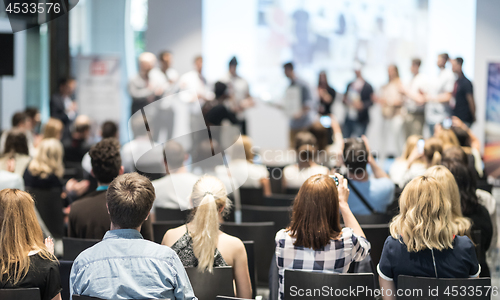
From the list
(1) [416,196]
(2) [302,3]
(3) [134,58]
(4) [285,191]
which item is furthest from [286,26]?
(1) [416,196]

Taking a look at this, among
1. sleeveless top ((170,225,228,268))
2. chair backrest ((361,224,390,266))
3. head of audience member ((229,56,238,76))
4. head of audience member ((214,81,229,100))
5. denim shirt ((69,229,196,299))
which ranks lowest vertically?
chair backrest ((361,224,390,266))

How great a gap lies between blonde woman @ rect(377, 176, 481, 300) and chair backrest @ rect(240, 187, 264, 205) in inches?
89.4

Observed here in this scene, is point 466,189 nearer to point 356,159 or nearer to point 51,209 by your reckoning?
point 356,159

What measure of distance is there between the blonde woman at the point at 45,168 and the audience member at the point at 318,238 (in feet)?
8.94

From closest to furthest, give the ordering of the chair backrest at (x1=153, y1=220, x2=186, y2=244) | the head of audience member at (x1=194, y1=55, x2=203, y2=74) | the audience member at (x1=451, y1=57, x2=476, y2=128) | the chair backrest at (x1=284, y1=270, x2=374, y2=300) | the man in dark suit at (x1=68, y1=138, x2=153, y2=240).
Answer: the chair backrest at (x1=284, y1=270, x2=374, y2=300)
the man in dark suit at (x1=68, y1=138, x2=153, y2=240)
the chair backrest at (x1=153, y1=220, x2=186, y2=244)
the audience member at (x1=451, y1=57, x2=476, y2=128)
the head of audience member at (x1=194, y1=55, x2=203, y2=74)

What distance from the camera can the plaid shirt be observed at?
2234 millimetres

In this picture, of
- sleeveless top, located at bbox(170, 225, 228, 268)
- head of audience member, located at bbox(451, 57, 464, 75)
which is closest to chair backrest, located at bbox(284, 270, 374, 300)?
sleeveless top, located at bbox(170, 225, 228, 268)

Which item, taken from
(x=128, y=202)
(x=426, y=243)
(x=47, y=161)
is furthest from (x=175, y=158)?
(x=426, y=243)

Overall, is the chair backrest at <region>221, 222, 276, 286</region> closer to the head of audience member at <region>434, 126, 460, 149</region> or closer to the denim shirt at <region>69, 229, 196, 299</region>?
the denim shirt at <region>69, 229, 196, 299</region>

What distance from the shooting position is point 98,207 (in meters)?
2.80

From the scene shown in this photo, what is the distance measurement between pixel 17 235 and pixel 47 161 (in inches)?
101

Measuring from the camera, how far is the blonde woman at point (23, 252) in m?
1.93

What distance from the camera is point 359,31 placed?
9.21m

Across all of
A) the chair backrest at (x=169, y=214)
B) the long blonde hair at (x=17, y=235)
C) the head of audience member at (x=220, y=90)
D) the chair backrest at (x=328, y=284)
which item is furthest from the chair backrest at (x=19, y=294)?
the head of audience member at (x=220, y=90)
